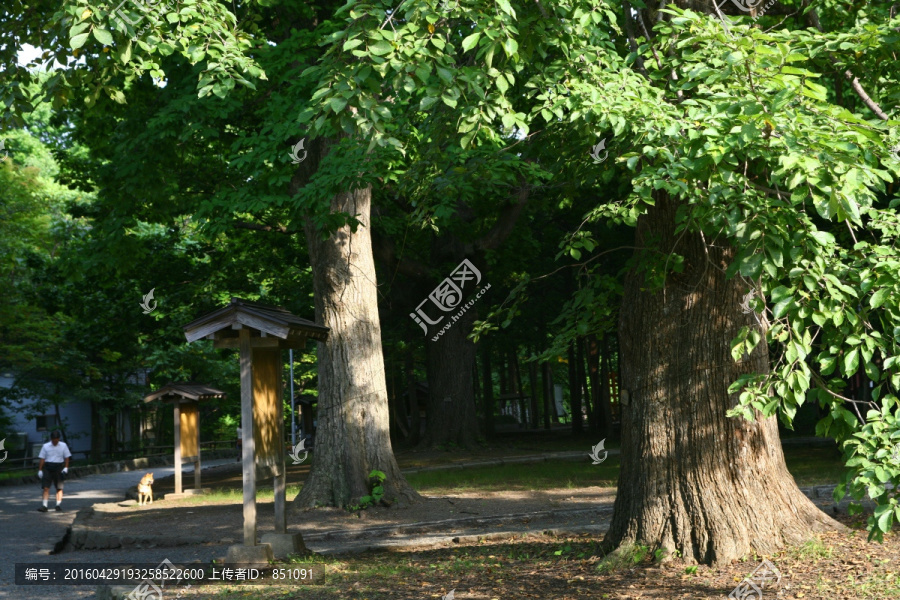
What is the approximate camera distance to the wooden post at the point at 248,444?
9.01 meters

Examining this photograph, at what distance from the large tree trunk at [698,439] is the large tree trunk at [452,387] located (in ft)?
56.7

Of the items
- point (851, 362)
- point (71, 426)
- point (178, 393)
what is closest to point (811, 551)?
point (851, 362)

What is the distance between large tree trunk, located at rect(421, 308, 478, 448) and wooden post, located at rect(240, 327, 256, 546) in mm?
15662

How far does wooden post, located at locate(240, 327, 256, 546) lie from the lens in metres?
9.01

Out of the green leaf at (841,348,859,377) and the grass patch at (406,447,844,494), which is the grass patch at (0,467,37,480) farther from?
the green leaf at (841,348,859,377)

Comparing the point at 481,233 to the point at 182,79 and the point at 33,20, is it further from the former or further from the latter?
the point at 33,20

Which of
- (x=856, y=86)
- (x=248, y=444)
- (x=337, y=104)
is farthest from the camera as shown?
(x=248, y=444)

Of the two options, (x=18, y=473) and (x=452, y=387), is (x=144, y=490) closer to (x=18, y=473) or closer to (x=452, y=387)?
(x=452, y=387)

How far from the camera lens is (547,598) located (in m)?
6.57

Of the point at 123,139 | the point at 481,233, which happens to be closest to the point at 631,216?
the point at 123,139

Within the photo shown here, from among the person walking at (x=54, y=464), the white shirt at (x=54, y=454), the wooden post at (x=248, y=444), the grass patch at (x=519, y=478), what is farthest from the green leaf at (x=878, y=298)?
the white shirt at (x=54, y=454)

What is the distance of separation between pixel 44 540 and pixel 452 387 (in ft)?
44.9

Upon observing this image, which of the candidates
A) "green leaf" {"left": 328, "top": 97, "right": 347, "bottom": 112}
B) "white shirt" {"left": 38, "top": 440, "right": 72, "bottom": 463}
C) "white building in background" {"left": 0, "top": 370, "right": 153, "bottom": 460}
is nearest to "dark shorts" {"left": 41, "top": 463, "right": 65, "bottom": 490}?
"white shirt" {"left": 38, "top": 440, "right": 72, "bottom": 463}

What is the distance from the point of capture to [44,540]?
13.1 metres
